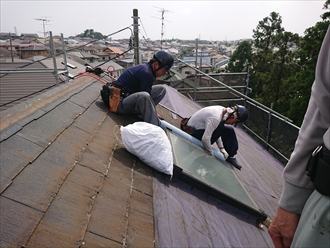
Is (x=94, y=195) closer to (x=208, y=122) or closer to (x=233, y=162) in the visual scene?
(x=208, y=122)

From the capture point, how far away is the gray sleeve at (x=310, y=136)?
1288mm

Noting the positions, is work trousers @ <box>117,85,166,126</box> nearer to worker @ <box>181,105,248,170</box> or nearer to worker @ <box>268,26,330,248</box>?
worker @ <box>181,105,248,170</box>

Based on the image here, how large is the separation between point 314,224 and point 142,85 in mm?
3717

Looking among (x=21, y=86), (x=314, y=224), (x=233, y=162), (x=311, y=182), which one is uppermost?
(x=311, y=182)

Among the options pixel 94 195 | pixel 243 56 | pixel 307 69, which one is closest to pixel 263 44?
pixel 243 56

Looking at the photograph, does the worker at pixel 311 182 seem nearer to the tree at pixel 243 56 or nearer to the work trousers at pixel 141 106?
the work trousers at pixel 141 106

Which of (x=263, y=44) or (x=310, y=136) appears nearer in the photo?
(x=310, y=136)

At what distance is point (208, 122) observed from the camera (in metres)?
4.64

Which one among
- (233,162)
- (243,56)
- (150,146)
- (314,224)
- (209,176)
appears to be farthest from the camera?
(243,56)

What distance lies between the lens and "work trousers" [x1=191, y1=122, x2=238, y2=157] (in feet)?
16.2

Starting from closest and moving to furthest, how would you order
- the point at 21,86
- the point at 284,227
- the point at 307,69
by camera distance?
the point at 284,227, the point at 21,86, the point at 307,69

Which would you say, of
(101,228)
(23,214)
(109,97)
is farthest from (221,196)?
(109,97)

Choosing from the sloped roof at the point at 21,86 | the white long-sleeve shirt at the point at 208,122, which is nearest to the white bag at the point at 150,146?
the white long-sleeve shirt at the point at 208,122

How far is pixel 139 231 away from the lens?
2.19m
